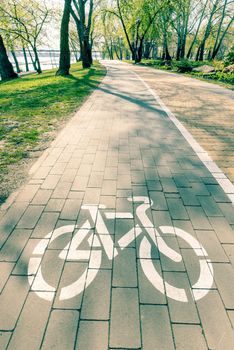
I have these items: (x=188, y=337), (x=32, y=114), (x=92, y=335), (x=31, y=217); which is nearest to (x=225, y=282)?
(x=188, y=337)

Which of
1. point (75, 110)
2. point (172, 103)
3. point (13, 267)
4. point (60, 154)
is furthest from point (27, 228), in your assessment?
point (172, 103)

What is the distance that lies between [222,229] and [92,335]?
209 centimetres

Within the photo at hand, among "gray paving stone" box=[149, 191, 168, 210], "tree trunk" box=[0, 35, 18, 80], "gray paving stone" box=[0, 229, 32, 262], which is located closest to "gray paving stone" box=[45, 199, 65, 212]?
"gray paving stone" box=[0, 229, 32, 262]

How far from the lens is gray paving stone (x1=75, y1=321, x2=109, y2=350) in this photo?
6.15 feet

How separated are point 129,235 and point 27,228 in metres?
1.39

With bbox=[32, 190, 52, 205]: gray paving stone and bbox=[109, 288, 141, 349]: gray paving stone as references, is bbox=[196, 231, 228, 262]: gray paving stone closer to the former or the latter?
bbox=[109, 288, 141, 349]: gray paving stone

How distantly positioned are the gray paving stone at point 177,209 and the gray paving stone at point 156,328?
1387 millimetres

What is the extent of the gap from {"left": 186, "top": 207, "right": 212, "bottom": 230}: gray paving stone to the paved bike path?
0.02 meters

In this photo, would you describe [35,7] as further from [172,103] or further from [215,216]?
[215,216]

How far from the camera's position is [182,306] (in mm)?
2168

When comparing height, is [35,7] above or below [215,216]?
above

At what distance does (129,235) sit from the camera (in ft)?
9.68

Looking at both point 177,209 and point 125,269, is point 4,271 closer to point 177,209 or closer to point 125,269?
point 125,269

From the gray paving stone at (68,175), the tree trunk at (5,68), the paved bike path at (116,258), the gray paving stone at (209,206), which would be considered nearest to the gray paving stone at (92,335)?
the paved bike path at (116,258)
